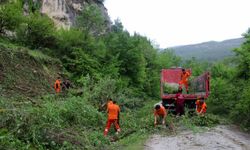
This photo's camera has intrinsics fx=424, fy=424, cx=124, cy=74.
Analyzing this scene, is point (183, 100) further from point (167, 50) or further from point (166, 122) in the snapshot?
point (167, 50)

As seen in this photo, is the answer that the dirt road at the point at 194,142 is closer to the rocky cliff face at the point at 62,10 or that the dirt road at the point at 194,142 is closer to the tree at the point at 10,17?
the tree at the point at 10,17

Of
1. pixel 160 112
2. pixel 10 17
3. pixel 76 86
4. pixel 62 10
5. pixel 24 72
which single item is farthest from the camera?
pixel 62 10

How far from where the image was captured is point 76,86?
3017 centimetres

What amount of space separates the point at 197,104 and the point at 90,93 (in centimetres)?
548

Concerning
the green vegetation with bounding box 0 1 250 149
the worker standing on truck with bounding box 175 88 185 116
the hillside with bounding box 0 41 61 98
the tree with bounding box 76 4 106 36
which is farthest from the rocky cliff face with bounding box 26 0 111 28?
the worker standing on truck with bounding box 175 88 185 116

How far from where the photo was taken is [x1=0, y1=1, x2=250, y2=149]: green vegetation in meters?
12.1

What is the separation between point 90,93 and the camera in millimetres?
21906

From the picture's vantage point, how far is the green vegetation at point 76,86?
12062 mm

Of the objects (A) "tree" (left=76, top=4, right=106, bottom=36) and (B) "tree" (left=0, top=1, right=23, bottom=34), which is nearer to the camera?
(B) "tree" (left=0, top=1, right=23, bottom=34)

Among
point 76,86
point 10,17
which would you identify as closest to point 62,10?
point 10,17

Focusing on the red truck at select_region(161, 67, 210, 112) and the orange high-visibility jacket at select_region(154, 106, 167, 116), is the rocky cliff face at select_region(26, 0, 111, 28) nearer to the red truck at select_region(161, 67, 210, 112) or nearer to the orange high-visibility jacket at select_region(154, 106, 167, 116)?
the red truck at select_region(161, 67, 210, 112)

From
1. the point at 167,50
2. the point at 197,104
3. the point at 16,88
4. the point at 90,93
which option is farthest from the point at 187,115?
the point at 167,50

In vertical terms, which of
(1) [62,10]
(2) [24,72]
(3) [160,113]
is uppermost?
(1) [62,10]

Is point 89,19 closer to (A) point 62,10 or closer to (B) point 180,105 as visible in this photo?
(A) point 62,10
